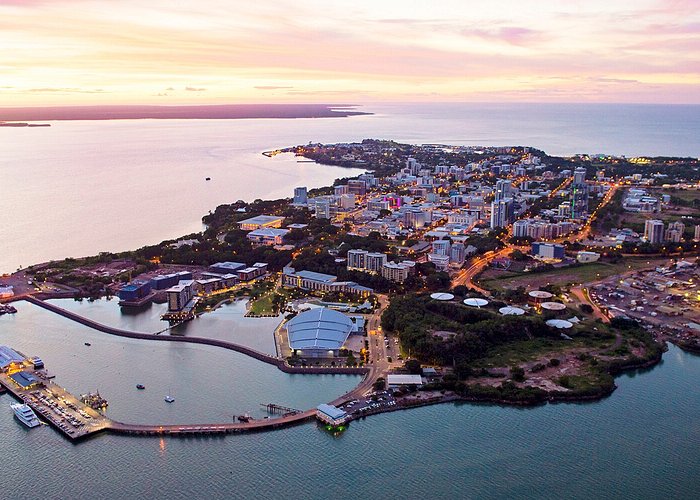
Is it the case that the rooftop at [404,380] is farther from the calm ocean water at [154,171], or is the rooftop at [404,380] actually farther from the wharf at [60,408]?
the calm ocean water at [154,171]

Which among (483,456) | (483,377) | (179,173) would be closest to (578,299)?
(483,377)

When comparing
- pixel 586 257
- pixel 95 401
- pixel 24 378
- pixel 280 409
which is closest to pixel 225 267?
pixel 24 378

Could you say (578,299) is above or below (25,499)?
above

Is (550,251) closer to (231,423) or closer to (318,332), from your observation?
(318,332)

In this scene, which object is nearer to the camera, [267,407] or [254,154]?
[267,407]

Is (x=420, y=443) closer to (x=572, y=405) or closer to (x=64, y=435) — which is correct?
(x=572, y=405)

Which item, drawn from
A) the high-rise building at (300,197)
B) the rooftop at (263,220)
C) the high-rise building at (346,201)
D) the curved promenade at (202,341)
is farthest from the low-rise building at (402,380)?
the high-rise building at (300,197)

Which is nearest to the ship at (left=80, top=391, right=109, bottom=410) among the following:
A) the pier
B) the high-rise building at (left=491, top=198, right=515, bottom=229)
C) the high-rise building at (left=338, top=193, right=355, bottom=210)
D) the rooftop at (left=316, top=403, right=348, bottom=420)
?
the pier
